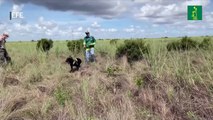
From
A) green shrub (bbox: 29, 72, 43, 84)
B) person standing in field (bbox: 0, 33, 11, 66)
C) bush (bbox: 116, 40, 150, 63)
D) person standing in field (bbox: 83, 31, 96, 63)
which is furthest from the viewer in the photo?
bush (bbox: 116, 40, 150, 63)

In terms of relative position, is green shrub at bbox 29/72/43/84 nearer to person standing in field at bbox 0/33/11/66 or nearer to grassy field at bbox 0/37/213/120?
grassy field at bbox 0/37/213/120

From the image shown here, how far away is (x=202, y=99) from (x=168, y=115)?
0.72 m

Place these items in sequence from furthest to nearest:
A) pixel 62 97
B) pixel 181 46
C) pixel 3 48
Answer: pixel 181 46, pixel 3 48, pixel 62 97

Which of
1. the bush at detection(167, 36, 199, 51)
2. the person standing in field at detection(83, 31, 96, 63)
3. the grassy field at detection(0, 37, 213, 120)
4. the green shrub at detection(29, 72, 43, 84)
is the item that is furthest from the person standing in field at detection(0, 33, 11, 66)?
the bush at detection(167, 36, 199, 51)

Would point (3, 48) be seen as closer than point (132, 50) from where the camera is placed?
Yes

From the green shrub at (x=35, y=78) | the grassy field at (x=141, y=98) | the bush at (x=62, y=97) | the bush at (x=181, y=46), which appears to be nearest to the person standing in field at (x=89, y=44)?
the bush at (x=181, y=46)

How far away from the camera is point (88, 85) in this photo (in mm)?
7703

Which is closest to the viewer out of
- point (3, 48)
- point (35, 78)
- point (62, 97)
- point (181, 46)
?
point (62, 97)

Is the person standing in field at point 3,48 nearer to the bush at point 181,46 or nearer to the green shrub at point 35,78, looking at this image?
the green shrub at point 35,78

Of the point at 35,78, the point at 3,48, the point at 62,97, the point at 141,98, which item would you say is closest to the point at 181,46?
the point at 35,78

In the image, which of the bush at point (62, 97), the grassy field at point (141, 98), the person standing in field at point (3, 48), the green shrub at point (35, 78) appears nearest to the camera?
the grassy field at point (141, 98)

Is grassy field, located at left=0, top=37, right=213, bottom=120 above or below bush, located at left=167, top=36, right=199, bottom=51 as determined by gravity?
below

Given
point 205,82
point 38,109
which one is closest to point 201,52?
point 205,82

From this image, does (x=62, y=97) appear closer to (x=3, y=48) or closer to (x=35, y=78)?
(x=35, y=78)
